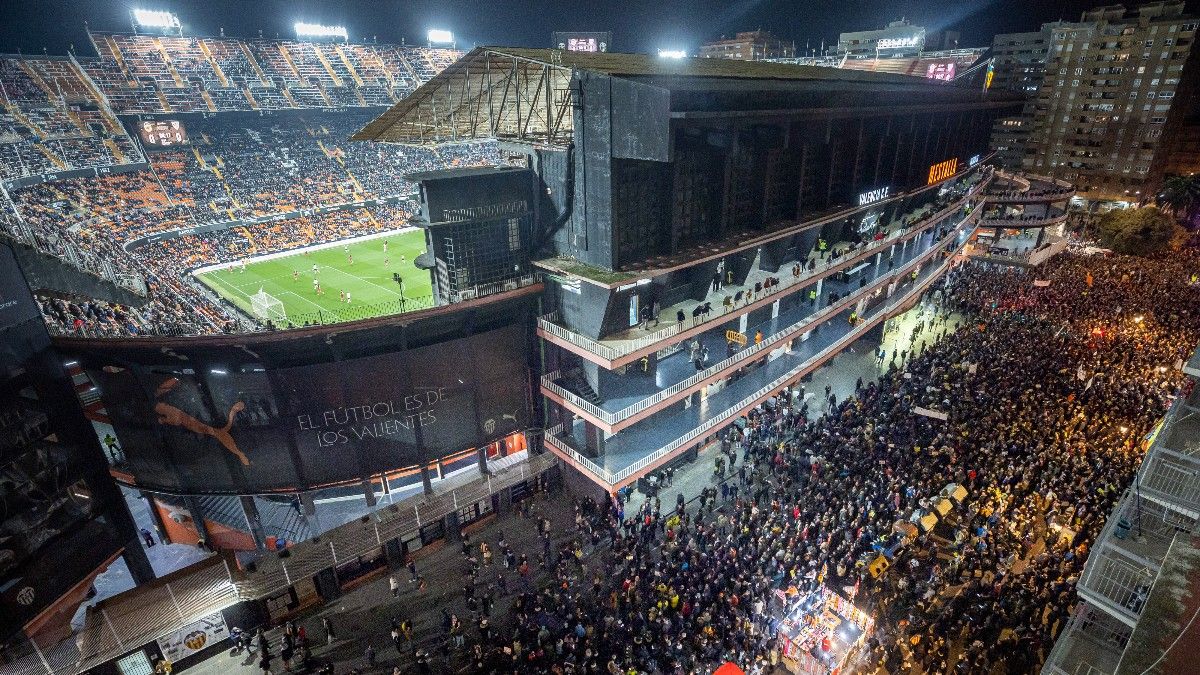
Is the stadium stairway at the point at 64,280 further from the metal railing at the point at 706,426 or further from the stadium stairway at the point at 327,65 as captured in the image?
the stadium stairway at the point at 327,65

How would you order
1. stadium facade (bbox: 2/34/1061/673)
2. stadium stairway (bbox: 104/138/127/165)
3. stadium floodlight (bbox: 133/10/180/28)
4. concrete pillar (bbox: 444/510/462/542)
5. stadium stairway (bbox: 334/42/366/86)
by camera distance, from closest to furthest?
stadium facade (bbox: 2/34/1061/673) < concrete pillar (bbox: 444/510/462/542) < stadium stairway (bbox: 104/138/127/165) < stadium floodlight (bbox: 133/10/180/28) < stadium stairway (bbox: 334/42/366/86)

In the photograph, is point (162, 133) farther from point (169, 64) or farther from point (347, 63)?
point (347, 63)

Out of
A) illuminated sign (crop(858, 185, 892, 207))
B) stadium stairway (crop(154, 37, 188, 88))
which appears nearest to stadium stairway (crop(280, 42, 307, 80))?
stadium stairway (crop(154, 37, 188, 88))

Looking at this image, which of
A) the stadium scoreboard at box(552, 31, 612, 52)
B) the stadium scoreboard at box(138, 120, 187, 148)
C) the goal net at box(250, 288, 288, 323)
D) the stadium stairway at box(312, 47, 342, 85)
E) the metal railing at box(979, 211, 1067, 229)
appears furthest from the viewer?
the stadium stairway at box(312, 47, 342, 85)

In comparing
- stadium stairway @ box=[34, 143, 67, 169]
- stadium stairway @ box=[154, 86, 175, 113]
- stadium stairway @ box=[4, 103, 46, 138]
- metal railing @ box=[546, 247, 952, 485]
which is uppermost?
stadium stairway @ box=[154, 86, 175, 113]

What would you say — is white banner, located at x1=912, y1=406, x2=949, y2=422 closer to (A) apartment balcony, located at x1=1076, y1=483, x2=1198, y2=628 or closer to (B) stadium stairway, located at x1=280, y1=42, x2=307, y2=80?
(A) apartment balcony, located at x1=1076, y1=483, x2=1198, y2=628

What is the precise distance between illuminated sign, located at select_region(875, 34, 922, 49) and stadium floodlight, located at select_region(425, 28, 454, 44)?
66.5m

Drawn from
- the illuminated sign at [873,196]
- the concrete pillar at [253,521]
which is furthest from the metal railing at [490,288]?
the illuminated sign at [873,196]

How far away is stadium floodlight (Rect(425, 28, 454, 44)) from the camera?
91.6m

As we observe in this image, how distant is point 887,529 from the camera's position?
70.5ft

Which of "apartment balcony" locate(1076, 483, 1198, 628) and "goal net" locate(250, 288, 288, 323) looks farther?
"goal net" locate(250, 288, 288, 323)

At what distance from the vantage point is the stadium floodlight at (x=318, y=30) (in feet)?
→ 264

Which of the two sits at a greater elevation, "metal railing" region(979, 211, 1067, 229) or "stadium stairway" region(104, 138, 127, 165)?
"stadium stairway" region(104, 138, 127, 165)

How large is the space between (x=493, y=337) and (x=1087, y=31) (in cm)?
9218
